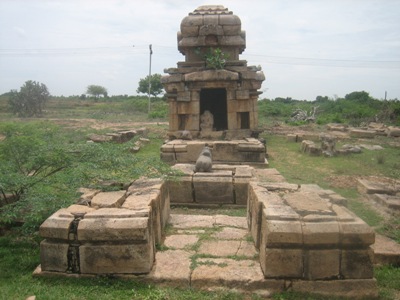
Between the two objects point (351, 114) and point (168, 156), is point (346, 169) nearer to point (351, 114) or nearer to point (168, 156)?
point (168, 156)

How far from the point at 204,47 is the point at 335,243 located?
35.4ft

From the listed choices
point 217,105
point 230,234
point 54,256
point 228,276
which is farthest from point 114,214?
point 217,105

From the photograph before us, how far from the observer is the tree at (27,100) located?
31.3 metres

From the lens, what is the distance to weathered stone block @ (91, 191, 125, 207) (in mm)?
4339

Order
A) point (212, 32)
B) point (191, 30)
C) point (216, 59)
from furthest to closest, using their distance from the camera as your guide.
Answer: point (191, 30) → point (212, 32) → point (216, 59)

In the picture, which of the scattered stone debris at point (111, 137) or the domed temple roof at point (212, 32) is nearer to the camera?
the domed temple roof at point (212, 32)

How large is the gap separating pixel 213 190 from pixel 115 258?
321 centimetres

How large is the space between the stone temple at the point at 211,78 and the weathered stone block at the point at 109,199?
761 cm

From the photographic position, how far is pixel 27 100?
31547mm

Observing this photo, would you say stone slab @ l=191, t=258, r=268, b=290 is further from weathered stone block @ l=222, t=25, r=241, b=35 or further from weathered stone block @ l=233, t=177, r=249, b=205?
weathered stone block @ l=222, t=25, r=241, b=35

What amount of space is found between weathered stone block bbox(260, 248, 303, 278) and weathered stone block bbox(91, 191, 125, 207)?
1.92 metres

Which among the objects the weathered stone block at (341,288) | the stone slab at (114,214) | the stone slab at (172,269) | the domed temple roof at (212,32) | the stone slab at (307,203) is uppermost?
the domed temple roof at (212,32)

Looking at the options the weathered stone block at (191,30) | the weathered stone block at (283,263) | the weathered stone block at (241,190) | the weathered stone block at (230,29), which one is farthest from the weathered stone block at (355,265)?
the weathered stone block at (191,30)

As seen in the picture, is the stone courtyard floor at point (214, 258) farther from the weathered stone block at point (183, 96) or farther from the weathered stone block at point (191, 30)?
the weathered stone block at point (191, 30)
